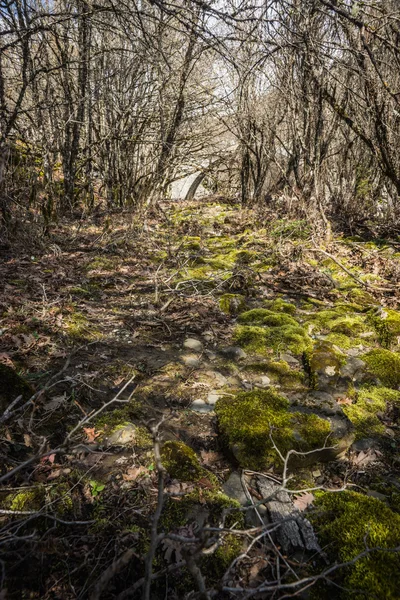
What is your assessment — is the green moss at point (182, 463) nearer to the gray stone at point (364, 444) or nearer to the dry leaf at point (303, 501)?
the dry leaf at point (303, 501)

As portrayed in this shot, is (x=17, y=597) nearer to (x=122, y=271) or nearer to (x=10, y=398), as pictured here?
(x=10, y=398)

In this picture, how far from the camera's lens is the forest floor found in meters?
1.47

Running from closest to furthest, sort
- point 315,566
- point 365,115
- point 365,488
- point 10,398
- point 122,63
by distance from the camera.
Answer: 1. point 315,566
2. point 365,488
3. point 10,398
4. point 365,115
5. point 122,63

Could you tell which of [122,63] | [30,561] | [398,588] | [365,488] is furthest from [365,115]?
[30,561]

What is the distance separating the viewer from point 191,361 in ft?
10.5

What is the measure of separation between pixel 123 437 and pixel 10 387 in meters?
0.78

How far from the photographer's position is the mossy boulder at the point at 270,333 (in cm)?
345

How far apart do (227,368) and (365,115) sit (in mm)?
6072

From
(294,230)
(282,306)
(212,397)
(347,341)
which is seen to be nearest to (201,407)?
(212,397)

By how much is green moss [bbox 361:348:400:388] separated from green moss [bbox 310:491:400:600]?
1.41 metres

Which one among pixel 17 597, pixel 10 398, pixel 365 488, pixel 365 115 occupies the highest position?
pixel 365 115

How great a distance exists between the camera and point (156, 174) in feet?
28.4

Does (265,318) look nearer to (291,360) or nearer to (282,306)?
(282,306)

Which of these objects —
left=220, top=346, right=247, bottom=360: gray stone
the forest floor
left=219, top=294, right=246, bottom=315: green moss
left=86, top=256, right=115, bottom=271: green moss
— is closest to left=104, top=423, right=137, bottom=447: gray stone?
the forest floor
